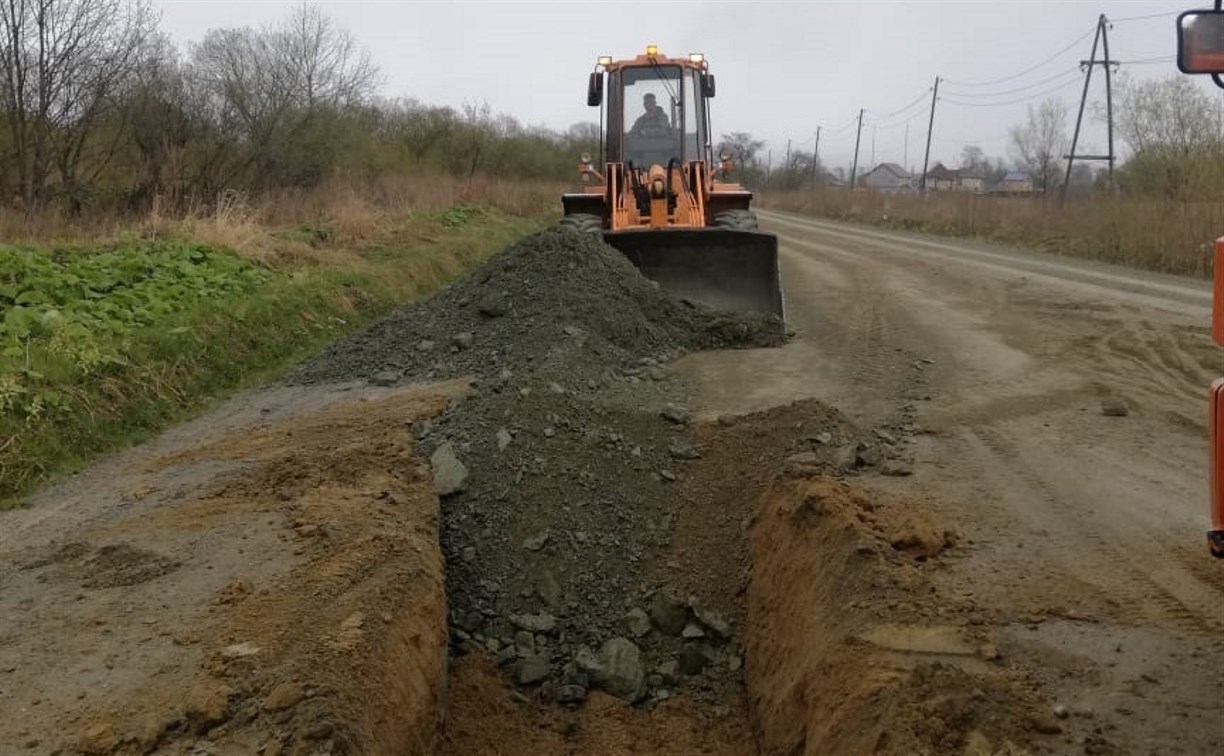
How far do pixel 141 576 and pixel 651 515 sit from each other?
2.72m

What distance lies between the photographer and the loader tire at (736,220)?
11337 mm

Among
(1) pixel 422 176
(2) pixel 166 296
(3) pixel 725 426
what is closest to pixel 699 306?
(3) pixel 725 426

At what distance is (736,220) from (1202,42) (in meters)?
8.78

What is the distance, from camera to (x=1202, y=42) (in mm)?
2818

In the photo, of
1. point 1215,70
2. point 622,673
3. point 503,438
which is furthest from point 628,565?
point 1215,70

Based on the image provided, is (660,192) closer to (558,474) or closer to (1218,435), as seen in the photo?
(558,474)

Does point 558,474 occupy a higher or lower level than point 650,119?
lower

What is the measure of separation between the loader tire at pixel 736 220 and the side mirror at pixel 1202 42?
27.3 ft

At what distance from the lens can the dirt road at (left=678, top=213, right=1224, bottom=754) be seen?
3625 mm

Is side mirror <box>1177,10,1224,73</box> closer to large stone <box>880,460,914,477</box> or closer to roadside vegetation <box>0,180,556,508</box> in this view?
large stone <box>880,460,914,477</box>

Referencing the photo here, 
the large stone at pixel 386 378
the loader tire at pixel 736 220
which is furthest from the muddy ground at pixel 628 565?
the loader tire at pixel 736 220

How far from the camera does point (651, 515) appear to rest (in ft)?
19.3

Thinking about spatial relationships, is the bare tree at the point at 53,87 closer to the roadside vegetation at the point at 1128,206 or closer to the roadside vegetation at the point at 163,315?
the roadside vegetation at the point at 163,315

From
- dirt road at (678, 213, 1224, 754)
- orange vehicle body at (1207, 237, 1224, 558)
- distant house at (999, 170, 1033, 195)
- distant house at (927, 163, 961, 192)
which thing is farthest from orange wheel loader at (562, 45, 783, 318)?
distant house at (927, 163, 961, 192)
